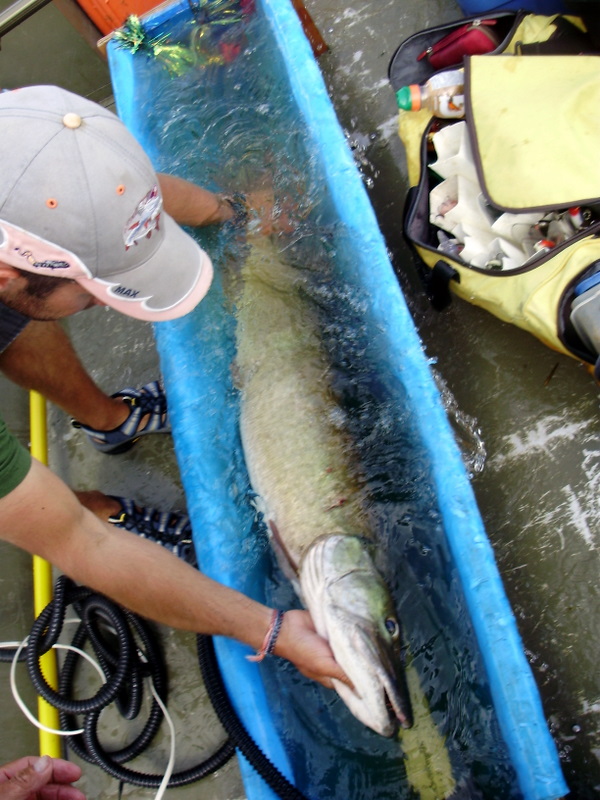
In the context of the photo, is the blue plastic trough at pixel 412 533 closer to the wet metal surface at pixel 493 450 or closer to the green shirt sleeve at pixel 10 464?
the wet metal surface at pixel 493 450

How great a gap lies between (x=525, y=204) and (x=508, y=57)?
74 centimetres

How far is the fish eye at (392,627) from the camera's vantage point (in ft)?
5.97

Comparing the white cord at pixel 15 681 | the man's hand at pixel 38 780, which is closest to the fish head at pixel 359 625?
the man's hand at pixel 38 780

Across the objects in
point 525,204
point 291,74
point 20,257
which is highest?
point 20,257

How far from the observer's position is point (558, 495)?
7.24 feet

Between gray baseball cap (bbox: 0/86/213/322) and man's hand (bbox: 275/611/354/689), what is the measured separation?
3.96 feet

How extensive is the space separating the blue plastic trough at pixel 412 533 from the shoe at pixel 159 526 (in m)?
0.35

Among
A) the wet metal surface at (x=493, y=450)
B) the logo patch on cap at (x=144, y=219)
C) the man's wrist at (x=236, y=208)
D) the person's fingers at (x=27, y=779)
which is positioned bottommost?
the wet metal surface at (x=493, y=450)

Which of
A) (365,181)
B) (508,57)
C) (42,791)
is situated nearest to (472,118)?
(508,57)

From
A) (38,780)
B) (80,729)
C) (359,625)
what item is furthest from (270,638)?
(80,729)

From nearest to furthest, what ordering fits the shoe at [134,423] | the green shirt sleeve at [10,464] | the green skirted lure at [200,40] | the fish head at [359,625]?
the green shirt sleeve at [10,464]
the fish head at [359,625]
the shoe at [134,423]
the green skirted lure at [200,40]

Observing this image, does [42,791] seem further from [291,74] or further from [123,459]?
[291,74]

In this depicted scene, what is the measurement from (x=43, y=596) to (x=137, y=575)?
1135 mm

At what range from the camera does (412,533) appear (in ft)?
6.94
